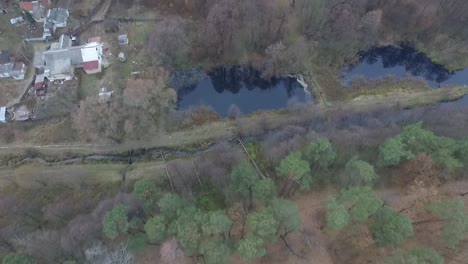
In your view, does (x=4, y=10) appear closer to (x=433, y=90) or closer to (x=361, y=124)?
(x=361, y=124)

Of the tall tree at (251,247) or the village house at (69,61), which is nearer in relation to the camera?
the tall tree at (251,247)

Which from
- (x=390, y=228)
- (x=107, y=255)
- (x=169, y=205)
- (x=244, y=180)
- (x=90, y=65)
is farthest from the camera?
(x=90, y=65)

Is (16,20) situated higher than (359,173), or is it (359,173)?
(359,173)

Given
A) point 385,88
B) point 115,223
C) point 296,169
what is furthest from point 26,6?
point 385,88

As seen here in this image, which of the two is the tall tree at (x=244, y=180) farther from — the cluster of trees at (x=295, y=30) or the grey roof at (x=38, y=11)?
the grey roof at (x=38, y=11)

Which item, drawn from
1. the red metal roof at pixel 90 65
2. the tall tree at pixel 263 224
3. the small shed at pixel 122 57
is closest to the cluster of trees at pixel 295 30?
the small shed at pixel 122 57

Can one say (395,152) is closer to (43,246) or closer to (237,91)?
(237,91)

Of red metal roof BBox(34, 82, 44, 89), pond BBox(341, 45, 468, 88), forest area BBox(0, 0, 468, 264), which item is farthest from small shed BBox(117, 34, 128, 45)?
pond BBox(341, 45, 468, 88)
